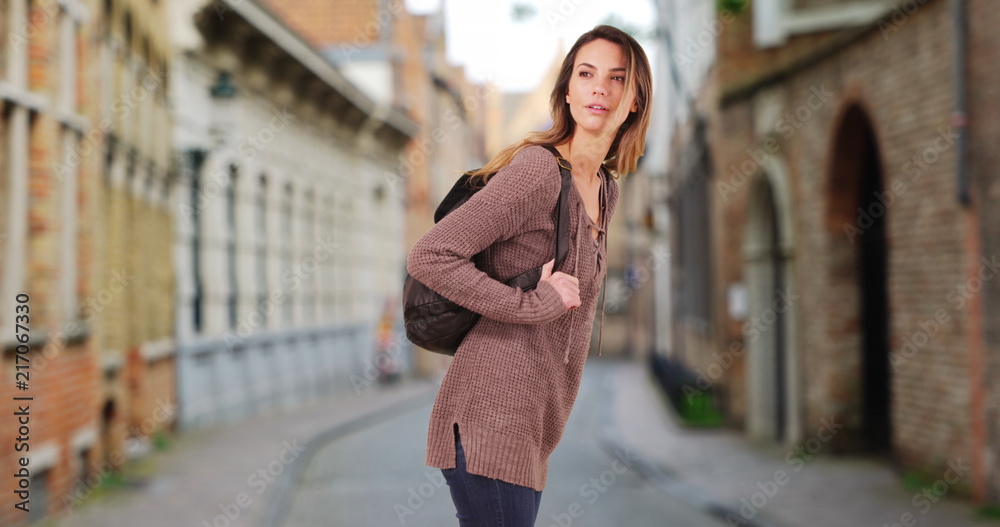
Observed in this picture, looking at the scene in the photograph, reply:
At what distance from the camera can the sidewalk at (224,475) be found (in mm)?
8539

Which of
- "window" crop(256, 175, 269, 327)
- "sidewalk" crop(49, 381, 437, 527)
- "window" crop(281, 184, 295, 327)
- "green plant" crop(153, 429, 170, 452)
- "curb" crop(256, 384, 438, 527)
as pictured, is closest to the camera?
"sidewalk" crop(49, 381, 437, 527)

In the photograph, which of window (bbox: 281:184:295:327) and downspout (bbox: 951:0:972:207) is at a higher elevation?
downspout (bbox: 951:0:972:207)

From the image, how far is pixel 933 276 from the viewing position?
9180mm

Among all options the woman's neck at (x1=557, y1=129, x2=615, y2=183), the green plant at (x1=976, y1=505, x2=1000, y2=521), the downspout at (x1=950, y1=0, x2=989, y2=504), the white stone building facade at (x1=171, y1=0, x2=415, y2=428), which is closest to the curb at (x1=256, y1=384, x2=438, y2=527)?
the white stone building facade at (x1=171, y1=0, x2=415, y2=428)

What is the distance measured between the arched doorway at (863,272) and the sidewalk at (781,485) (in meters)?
0.82

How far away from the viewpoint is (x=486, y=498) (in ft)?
7.09

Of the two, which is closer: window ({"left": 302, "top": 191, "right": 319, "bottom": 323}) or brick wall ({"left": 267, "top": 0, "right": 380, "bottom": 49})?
window ({"left": 302, "top": 191, "right": 319, "bottom": 323})

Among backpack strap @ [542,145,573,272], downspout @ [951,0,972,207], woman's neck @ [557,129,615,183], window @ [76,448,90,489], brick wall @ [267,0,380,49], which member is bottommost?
window @ [76,448,90,489]

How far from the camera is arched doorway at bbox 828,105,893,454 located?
11469 millimetres

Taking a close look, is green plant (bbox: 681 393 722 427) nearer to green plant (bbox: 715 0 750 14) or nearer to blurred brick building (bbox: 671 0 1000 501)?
blurred brick building (bbox: 671 0 1000 501)

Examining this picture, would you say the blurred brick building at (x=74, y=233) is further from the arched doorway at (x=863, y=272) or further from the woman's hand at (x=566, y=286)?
the arched doorway at (x=863, y=272)

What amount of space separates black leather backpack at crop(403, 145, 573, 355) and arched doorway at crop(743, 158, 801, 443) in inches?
452

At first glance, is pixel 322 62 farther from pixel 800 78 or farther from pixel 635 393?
pixel 800 78

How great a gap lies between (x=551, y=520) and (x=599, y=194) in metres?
6.42
